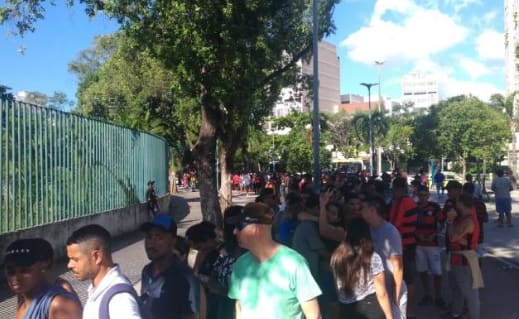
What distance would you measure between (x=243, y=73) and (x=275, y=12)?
4.37ft

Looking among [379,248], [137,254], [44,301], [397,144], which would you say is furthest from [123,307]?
[397,144]

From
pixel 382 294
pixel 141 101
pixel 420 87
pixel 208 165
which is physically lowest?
pixel 382 294

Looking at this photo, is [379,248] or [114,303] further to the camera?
[379,248]

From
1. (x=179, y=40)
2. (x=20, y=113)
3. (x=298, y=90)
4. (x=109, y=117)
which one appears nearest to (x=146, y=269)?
(x=179, y=40)

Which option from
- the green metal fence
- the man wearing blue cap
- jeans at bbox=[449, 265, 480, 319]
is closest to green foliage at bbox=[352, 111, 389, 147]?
the green metal fence

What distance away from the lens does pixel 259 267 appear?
3.12m

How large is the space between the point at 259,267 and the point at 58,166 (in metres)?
9.07

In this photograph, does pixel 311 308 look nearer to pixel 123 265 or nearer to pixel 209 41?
pixel 209 41

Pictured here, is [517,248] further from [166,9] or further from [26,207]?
[26,207]

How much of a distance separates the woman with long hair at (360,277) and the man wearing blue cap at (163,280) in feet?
4.64

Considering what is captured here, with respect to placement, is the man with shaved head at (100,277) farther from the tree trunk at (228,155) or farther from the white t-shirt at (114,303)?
the tree trunk at (228,155)

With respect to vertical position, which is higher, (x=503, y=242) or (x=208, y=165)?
(x=208, y=165)

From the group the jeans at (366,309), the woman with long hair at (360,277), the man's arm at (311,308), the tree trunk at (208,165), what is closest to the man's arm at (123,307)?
the man's arm at (311,308)

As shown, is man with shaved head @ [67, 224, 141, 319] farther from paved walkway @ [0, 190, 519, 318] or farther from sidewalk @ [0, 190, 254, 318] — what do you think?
paved walkway @ [0, 190, 519, 318]
